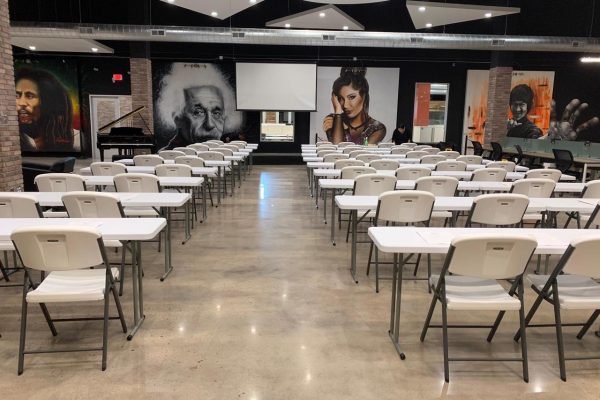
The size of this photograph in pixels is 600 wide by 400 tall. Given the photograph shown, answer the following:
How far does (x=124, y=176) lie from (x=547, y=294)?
13.7 feet

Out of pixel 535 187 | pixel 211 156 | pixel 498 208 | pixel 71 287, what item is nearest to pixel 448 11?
pixel 211 156

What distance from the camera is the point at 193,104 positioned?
15688 mm

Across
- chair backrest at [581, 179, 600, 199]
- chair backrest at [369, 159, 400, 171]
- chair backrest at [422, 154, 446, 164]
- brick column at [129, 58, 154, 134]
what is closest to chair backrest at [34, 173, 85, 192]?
chair backrest at [369, 159, 400, 171]

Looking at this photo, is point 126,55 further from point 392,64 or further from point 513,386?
point 513,386

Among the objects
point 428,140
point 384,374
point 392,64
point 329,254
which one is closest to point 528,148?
point 428,140

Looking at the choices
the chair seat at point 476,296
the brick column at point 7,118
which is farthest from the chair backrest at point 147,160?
the chair seat at point 476,296

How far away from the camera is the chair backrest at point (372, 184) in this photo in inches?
204

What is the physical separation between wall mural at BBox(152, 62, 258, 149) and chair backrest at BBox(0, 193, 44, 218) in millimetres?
11950

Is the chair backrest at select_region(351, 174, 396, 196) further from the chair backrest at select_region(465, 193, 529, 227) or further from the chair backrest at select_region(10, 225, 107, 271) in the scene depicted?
the chair backrest at select_region(10, 225, 107, 271)

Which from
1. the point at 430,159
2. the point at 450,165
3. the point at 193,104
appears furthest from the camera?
the point at 193,104

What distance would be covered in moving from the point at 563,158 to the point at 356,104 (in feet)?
23.4

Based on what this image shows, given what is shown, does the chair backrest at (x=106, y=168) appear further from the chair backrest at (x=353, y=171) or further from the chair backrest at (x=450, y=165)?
the chair backrest at (x=450, y=165)

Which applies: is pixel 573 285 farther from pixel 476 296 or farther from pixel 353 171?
pixel 353 171

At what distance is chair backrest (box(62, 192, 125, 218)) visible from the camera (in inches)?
149
